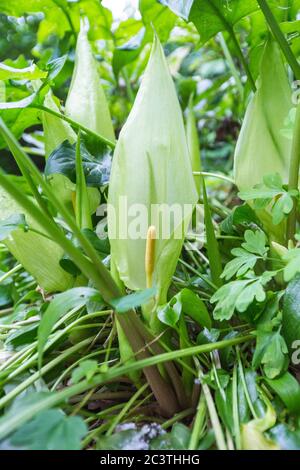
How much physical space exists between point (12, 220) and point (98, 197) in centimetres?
14

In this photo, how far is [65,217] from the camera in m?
0.31

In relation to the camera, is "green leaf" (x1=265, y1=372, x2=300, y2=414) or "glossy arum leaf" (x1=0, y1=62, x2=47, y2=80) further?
"glossy arum leaf" (x1=0, y1=62, x2=47, y2=80)

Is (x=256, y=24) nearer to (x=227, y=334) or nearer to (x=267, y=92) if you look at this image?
(x=267, y=92)

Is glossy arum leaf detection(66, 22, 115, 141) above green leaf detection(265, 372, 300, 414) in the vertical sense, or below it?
above

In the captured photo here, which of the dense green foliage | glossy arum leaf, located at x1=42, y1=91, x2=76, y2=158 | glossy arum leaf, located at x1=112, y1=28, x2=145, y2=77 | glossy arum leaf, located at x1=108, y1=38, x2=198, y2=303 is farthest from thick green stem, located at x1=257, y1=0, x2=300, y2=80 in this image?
glossy arum leaf, located at x1=112, y1=28, x2=145, y2=77

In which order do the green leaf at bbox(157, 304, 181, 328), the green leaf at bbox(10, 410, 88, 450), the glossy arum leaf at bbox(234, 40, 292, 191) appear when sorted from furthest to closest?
1. the glossy arum leaf at bbox(234, 40, 292, 191)
2. the green leaf at bbox(157, 304, 181, 328)
3. the green leaf at bbox(10, 410, 88, 450)

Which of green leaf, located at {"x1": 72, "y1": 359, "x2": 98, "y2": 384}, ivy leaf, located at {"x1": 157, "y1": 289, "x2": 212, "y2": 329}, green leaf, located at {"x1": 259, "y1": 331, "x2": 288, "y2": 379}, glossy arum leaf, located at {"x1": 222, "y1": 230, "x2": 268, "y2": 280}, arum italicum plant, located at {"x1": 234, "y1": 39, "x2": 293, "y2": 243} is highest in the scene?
arum italicum plant, located at {"x1": 234, "y1": 39, "x2": 293, "y2": 243}

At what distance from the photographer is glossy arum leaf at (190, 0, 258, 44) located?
55 cm

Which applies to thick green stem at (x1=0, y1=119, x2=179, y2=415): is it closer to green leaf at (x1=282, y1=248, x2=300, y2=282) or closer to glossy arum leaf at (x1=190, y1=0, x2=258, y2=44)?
green leaf at (x1=282, y1=248, x2=300, y2=282)

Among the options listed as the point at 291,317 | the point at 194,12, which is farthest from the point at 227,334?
the point at 194,12

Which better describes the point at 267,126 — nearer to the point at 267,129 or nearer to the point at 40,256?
the point at 267,129

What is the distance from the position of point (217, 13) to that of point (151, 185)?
0.90 feet

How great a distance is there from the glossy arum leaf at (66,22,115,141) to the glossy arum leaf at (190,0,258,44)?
13cm

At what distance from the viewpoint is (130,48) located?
73 centimetres
